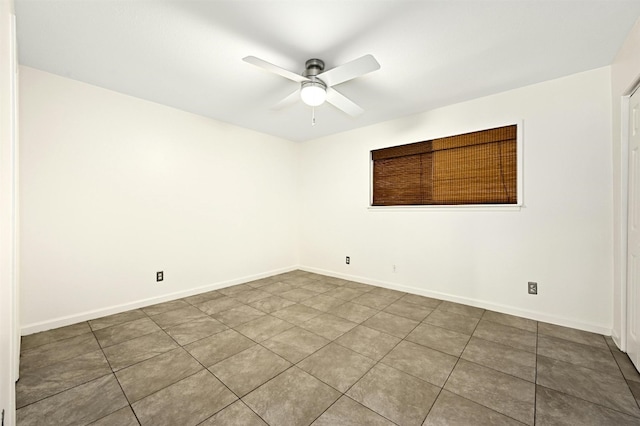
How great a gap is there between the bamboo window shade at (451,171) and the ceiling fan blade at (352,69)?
1895 millimetres

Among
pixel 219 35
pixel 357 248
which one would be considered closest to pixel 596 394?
pixel 357 248

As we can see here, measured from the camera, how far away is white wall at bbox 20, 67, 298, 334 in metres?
2.46

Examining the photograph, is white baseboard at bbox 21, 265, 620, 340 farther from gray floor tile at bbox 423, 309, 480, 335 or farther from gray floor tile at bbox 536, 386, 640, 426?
gray floor tile at bbox 536, 386, 640, 426

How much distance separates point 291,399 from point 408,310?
72.7 inches

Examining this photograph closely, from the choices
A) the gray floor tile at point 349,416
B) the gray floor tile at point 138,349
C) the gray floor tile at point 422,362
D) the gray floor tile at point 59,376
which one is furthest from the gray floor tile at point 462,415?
the gray floor tile at point 59,376

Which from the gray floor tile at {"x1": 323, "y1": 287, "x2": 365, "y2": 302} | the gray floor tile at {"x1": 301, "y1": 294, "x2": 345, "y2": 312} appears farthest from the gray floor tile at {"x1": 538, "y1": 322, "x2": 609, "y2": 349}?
the gray floor tile at {"x1": 301, "y1": 294, "x2": 345, "y2": 312}

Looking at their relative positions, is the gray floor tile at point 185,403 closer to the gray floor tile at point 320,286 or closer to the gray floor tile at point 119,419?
the gray floor tile at point 119,419

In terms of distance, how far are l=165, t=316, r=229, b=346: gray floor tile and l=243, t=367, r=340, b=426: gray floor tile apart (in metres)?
1.00

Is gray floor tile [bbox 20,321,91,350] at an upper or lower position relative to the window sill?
lower

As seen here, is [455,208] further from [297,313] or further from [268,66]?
[268,66]

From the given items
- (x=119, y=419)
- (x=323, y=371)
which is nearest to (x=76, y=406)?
(x=119, y=419)

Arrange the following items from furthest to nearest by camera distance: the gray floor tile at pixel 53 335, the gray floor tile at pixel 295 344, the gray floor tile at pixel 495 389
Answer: the gray floor tile at pixel 53 335 → the gray floor tile at pixel 295 344 → the gray floor tile at pixel 495 389

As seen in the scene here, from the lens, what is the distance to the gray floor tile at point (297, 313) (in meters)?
2.76

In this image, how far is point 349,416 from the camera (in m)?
1.46
